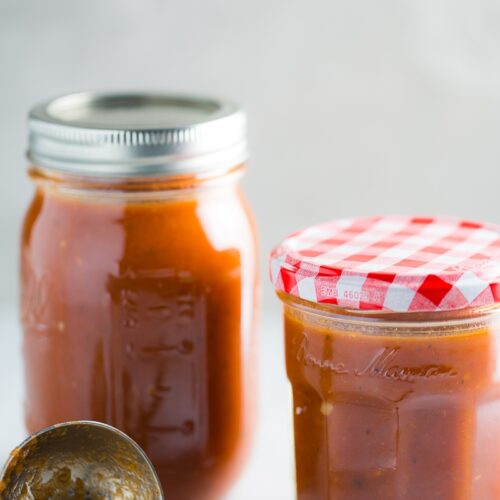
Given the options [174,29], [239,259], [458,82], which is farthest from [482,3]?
[239,259]

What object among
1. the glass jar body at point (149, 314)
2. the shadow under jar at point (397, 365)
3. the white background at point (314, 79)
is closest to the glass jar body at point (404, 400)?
the shadow under jar at point (397, 365)

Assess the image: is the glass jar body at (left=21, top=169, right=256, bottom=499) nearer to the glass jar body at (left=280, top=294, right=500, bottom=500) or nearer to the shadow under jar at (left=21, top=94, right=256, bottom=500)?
the shadow under jar at (left=21, top=94, right=256, bottom=500)

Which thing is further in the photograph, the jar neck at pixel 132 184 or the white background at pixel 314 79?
the white background at pixel 314 79

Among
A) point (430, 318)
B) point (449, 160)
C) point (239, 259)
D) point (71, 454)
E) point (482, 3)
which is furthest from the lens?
point (449, 160)

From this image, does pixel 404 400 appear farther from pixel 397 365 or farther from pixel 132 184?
pixel 132 184

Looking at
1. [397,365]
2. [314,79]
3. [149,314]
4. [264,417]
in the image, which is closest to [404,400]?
Answer: [397,365]

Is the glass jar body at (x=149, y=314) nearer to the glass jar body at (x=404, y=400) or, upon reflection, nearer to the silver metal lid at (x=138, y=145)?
the silver metal lid at (x=138, y=145)

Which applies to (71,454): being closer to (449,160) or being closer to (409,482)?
(409,482)
